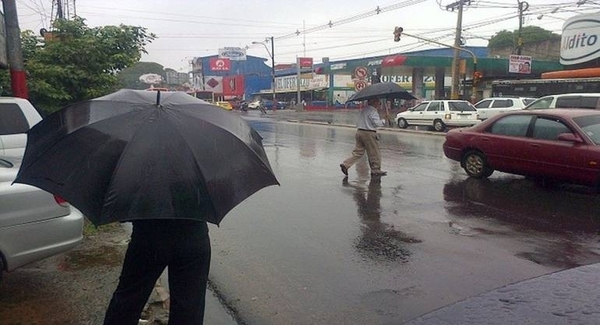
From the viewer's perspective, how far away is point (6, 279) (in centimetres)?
471

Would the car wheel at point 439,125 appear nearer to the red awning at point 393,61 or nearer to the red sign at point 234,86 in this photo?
the red awning at point 393,61

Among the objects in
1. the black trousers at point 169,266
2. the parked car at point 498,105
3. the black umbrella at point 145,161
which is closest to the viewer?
the black umbrella at point 145,161

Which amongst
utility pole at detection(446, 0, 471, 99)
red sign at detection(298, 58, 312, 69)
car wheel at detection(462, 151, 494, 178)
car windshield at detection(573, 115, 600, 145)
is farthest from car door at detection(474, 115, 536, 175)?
red sign at detection(298, 58, 312, 69)

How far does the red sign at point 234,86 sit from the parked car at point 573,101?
62427 mm

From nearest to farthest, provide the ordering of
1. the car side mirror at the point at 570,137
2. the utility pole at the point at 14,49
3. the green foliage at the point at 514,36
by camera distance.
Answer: the car side mirror at the point at 570,137
the utility pole at the point at 14,49
the green foliage at the point at 514,36

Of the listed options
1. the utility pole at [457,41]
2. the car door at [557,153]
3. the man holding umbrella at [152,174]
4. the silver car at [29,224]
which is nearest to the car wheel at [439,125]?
the utility pole at [457,41]

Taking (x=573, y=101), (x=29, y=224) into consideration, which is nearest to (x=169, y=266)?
(x=29, y=224)

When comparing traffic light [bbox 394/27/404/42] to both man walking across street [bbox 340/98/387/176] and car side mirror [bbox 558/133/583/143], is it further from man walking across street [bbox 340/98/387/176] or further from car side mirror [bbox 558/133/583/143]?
car side mirror [bbox 558/133/583/143]

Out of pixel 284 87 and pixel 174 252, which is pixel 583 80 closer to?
pixel 174 252

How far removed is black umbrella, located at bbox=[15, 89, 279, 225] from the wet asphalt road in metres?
1.73

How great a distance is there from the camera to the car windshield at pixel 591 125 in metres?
8.03

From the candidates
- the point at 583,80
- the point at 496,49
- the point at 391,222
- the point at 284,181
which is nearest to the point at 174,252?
the point at 391,222

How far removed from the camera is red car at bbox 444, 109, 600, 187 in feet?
26.0

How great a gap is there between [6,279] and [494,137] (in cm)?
799
